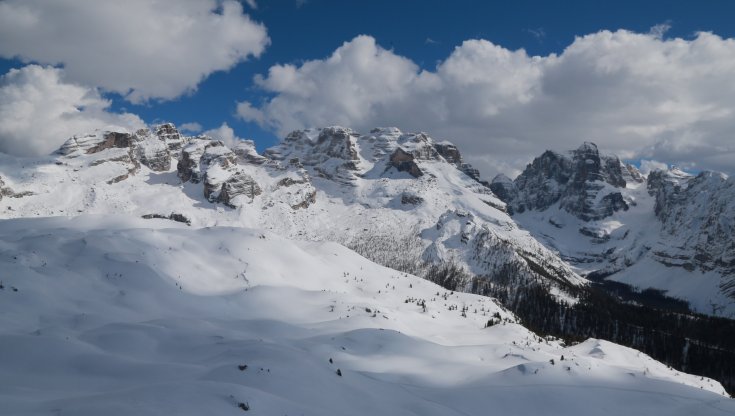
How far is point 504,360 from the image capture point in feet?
130

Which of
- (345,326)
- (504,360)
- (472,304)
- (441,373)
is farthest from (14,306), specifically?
(472,304)

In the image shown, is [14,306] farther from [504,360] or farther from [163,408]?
[504,360]

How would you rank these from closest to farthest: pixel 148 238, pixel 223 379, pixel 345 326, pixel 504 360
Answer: pixel 223 379, pixel 504 360, pixel 345 326, pixel 148 238

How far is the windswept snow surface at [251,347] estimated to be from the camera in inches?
789

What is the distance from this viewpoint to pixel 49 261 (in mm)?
47875

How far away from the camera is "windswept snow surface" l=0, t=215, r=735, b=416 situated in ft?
65.8

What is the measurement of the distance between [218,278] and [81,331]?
2897 centimetres

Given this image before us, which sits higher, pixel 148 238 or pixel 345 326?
pixel 148 238

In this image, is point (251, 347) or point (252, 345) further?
point (252, 345)

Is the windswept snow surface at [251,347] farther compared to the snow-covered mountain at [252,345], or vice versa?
the snow-covered mountain at [252,345]

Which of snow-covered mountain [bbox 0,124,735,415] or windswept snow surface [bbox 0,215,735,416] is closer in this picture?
windswept snow surface [bbox 0,215,735,416]

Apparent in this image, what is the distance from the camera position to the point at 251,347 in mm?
27219

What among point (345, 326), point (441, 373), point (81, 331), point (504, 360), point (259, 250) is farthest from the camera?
point (259, 250)

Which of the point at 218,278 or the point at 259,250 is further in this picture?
the point at 259,250
